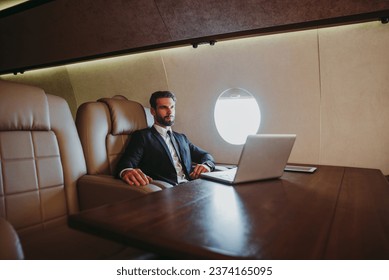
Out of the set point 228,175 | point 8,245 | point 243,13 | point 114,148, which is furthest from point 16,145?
point 243,13

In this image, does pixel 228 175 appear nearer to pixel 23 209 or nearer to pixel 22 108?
pixel 23 209

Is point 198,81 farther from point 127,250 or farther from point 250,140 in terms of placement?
point 127,250

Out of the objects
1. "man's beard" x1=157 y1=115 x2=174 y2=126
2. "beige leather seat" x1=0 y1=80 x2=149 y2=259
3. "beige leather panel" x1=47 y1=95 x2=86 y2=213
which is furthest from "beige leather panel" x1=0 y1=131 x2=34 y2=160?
"man's beard" x1=157 y1=115 x2=174 y2=126

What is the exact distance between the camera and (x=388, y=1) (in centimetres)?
166

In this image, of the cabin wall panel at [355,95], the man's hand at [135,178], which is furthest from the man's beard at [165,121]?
the cabin wall panel at [355,95]

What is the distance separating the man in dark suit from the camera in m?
1.80

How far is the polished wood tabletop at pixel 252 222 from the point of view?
53cm

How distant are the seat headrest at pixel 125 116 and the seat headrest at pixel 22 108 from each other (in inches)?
22.0

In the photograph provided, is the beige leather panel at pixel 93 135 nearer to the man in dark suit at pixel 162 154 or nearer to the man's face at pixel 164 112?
the man in dark suit at pixel 162 154

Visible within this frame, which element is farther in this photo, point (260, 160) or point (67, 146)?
point (67, 146)

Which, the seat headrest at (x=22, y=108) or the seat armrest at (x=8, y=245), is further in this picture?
the seat headrest at (x=22, y=108)

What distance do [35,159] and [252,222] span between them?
3.68 feet

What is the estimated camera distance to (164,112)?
83.7 inches

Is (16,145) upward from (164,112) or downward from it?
downward
